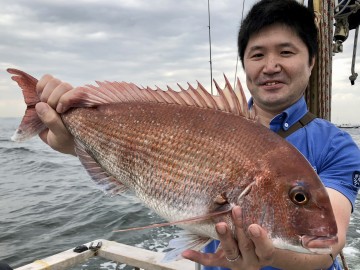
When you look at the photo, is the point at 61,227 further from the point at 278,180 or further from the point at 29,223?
the point at 278,180

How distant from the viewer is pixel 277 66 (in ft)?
7.71

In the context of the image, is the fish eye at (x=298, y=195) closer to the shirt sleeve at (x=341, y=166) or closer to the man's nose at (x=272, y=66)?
the shirt sleeve at (x=341, y=166)

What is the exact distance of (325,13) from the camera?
3.87m

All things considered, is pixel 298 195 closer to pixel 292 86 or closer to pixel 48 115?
pixel 292 86

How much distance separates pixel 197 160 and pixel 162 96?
1.58 feet

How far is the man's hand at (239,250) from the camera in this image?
5.13ft

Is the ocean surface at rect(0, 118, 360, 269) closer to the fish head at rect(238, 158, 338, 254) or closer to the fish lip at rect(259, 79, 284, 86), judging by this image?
the fish lip at rect(259, 79, 284, 86)

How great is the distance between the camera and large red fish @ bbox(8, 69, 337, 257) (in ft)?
5.26

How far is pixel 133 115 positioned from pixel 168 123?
0.90ft

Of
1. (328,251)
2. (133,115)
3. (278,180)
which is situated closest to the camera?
(328,251)

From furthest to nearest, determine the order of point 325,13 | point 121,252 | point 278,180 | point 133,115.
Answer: point 121,252 < point 325,13 < point 133,115 < point 278,180

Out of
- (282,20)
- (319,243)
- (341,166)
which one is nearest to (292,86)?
(282,20)

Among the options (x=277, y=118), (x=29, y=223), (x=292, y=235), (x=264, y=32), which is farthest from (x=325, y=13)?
(x=29, y=223)

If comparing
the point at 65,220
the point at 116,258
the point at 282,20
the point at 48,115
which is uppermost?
the point at 282,20
